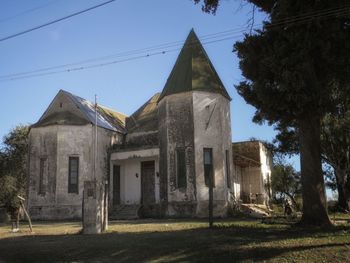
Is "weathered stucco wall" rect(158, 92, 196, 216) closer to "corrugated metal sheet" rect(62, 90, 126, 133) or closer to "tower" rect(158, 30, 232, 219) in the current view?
"tower" rect(158, 30, 232, 219)

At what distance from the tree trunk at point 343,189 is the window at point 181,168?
11817 mm

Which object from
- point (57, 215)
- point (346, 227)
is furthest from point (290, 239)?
point (57, 215)

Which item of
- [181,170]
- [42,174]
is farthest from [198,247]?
[42,174]

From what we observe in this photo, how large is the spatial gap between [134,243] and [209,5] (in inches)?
358

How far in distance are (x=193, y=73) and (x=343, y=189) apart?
14.1 meters

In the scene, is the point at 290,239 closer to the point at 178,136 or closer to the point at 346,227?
the point at 346,227

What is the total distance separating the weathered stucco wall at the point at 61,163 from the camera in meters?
31.4

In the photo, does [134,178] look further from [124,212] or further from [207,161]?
[207,161]

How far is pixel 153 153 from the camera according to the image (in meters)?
31.0

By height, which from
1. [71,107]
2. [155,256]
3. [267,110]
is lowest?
[155,256]

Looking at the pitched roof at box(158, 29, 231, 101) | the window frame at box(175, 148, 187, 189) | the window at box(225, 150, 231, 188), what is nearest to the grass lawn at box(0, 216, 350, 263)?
the window frame at box(175, 148, 187, 189)

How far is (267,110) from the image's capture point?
16328 mm

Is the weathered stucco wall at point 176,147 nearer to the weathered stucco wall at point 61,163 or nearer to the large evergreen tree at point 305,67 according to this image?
the weathered stucco wall at point 61,163

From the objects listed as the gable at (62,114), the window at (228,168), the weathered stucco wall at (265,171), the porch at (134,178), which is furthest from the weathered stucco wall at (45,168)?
the weathered stucco wall at (265,171)
